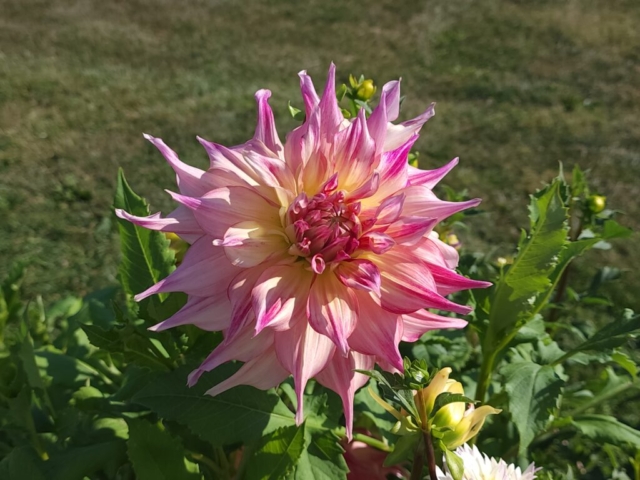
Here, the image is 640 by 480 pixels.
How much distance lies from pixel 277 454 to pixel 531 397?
0.42m

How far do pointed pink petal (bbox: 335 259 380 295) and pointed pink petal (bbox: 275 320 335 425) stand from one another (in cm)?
8

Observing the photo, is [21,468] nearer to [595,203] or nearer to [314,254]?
[314,254]

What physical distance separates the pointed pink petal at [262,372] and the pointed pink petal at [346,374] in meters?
0.06

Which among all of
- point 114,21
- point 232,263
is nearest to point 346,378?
point 232,263

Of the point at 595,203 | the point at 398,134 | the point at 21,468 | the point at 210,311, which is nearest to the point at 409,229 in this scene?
the point at 398,134

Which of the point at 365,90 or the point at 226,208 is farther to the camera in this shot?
the point at 365,90

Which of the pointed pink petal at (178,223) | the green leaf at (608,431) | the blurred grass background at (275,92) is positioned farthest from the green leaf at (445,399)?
the blurred grass background at (275,92)

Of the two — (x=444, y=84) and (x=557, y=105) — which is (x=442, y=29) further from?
(x=557, y=105)

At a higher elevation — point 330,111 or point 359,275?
point 330,111

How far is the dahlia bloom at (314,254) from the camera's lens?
81 cm

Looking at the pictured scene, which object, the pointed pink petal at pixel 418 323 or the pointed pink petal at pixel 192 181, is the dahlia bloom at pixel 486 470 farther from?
the pointed pink petal at pixel 192 181

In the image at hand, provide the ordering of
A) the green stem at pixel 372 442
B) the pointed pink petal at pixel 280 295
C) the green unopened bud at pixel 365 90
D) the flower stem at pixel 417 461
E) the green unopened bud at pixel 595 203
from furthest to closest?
the green unopened bud at pixel 595 203 → the green unopened bud at pixel 365 90 → the green stem at pixel 372 442 → the flower stem at pixel 417 461 → the pointed pink petal at pixel 280 295

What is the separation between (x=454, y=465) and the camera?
797mm

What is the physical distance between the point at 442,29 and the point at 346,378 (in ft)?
18.5
